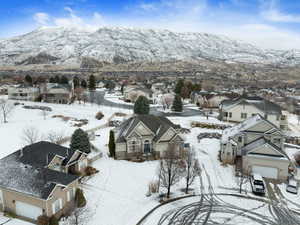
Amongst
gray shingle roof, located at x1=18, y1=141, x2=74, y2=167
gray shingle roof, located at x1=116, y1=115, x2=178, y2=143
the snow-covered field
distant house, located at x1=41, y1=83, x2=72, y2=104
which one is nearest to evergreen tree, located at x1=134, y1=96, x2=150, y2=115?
the snow-covered field

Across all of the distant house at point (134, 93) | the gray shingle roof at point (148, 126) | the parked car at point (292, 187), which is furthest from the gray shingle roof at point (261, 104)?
the distant house at point (134, 93)

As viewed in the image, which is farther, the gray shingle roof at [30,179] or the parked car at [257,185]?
the parked car at [257,185]

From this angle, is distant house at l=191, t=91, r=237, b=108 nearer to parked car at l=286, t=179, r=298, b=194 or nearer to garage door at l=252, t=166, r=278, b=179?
garage door at l=252, t=166, r=278, b=179

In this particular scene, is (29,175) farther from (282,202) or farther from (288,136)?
(288,136)

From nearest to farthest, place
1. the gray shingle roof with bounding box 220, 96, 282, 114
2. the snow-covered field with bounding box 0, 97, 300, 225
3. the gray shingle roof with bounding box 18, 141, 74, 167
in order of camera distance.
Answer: the snow-covered field with bounding box 0, 97, 300, 225, the gray shingle roof with bounding box 18, 141, 74, 167, the gray shingle roof with bounding box 220, 96, 282, 114

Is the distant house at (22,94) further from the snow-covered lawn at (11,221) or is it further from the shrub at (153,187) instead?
the shrub at (153,187)
